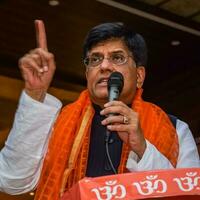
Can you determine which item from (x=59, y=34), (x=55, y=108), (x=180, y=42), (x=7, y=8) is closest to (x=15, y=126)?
(x=55, y=108)

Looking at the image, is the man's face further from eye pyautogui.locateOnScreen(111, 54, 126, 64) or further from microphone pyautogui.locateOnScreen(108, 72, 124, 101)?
microphone pyautogui.locateOnScreen(108, 72, 124, 101)

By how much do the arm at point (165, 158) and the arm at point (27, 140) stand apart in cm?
26

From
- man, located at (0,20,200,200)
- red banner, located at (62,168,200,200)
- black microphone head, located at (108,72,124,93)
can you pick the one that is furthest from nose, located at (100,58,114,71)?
red banner, located at (62,168,200,200)

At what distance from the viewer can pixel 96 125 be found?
1.82 meters

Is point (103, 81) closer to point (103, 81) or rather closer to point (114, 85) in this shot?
point (103, 81)

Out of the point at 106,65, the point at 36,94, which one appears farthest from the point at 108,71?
the point at 36,94

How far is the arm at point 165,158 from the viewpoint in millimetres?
1527

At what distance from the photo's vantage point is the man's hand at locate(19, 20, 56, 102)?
1.51 metres

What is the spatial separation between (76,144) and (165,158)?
0.30m

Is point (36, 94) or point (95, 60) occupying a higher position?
point (95, 60)

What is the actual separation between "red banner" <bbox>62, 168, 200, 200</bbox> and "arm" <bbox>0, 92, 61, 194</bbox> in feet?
1.17

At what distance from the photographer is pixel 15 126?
5.25 feet

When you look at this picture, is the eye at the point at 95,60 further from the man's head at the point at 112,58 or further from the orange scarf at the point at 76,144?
the orange scarf at the point at 76,144

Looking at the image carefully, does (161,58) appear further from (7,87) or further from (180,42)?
(7,87)
